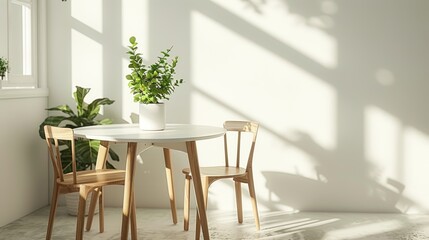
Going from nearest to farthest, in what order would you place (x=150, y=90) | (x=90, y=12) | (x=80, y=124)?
(x=150, y=90), (x=80, y=124), (x=90, y=12)

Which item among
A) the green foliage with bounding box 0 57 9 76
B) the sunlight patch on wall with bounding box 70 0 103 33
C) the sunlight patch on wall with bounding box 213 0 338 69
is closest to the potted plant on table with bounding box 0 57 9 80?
the green foliage with bounding box 0 57 9 76

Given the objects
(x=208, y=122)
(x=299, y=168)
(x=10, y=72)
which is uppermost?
(x=10, y=72)

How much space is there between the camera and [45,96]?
488 cm

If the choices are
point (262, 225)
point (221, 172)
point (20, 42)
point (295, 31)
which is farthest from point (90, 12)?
point (262, 225)

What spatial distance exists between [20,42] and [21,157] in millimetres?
902

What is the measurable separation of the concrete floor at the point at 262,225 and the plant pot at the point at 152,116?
2.46 feet

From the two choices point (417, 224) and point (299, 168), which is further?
point (299, 168)

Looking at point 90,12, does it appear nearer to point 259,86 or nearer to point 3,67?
Result: point 3,67

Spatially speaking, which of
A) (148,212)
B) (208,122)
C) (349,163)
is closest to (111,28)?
(208,122)

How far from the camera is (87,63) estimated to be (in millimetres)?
4867

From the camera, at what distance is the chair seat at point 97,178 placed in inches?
141

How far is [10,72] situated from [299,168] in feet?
7.61

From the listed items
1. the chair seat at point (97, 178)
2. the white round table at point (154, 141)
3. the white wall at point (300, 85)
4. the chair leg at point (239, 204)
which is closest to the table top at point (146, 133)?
the white round table at point (154, 141)

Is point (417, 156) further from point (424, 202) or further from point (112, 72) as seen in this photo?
point (112, 72)
